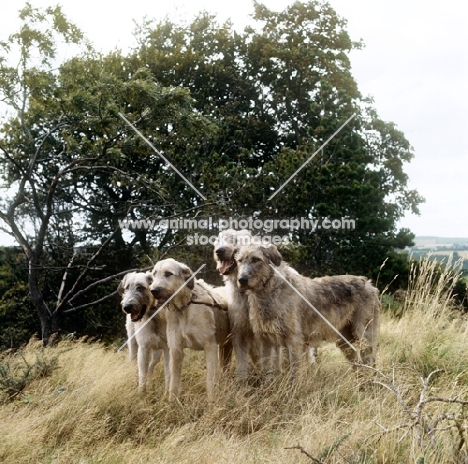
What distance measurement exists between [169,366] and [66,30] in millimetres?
9428

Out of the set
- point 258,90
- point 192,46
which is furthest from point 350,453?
point 192,46

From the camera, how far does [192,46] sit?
72.7 feet

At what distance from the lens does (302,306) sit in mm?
6742

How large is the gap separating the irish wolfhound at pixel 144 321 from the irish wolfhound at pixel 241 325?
85 centimetres

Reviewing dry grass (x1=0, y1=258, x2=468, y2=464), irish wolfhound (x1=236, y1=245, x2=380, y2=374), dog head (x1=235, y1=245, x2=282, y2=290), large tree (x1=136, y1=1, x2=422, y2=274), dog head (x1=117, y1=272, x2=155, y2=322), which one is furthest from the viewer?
large tree (x1=136, y1=1, x2=422, y2=274)

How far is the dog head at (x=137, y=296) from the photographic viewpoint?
6.04 metres

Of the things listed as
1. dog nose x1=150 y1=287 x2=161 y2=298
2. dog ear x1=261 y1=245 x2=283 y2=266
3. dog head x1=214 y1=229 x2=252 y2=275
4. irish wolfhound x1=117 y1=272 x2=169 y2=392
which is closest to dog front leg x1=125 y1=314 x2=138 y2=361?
irish wolfhound x1=117 y1=272 x2=169 y2=392

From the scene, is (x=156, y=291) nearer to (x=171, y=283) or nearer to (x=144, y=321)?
(x=171, y=283)

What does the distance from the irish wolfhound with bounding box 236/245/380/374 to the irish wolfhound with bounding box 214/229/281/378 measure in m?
0.15

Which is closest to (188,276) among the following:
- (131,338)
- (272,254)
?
(272,254)

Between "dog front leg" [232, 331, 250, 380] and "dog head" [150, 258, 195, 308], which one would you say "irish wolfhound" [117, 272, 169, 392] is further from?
"dog front leg" [232, 331, 250, 380]

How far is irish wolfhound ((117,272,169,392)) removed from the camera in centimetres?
612

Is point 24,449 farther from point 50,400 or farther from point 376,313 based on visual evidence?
point 376,313

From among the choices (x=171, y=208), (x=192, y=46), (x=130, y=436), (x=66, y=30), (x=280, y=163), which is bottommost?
(x=130, y=436)
